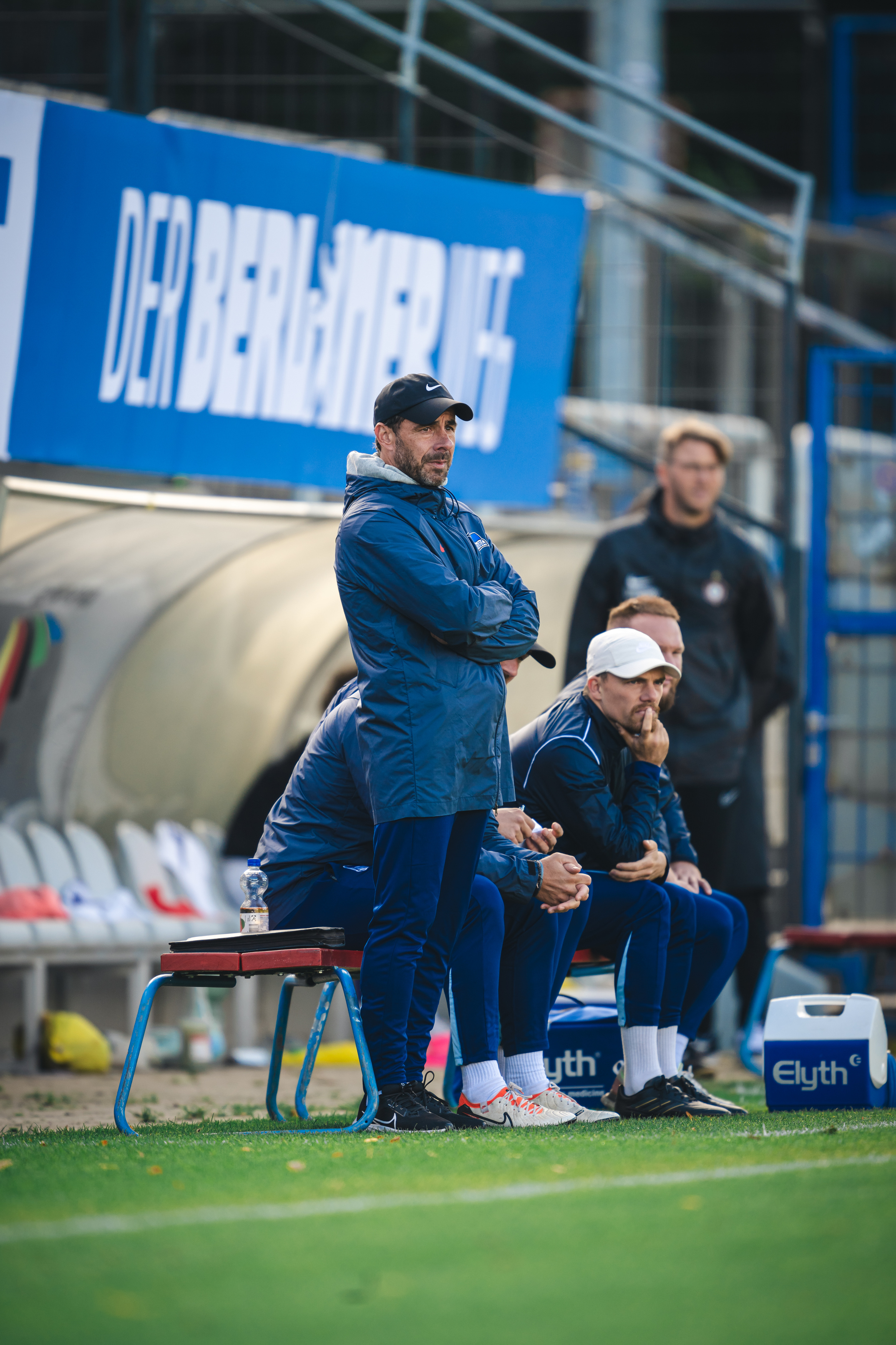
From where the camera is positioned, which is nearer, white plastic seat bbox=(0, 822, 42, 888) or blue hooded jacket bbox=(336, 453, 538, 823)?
blue hooded jacket bbox=(336, 453, 538, 823)

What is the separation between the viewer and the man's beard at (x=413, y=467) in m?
4.72

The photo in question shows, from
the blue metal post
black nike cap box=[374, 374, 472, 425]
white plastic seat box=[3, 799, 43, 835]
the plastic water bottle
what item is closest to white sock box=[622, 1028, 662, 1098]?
the plastic water bottle

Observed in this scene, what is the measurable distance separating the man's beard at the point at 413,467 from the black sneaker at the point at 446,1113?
1519 mm

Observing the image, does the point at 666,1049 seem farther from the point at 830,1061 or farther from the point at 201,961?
the point at 201,961

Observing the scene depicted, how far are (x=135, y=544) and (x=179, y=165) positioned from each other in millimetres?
2565

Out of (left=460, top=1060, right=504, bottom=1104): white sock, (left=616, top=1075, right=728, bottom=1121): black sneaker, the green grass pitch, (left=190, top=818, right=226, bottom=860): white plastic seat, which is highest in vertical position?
(left=190, top=818, right=226, bottom=860): white plastic seat

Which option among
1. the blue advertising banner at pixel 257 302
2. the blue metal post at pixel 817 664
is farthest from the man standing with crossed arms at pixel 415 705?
the blue metal post at pixel 817 664

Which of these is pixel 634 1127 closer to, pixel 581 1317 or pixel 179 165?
pixel 581 1317

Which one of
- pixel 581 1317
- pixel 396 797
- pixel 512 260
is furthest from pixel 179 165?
pixel 581 1317

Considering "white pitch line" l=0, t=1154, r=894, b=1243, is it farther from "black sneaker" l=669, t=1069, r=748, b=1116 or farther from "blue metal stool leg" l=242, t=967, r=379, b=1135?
"black sneaker" l=669, t=1069, r=748, b=1116

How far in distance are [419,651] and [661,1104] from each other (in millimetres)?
1370

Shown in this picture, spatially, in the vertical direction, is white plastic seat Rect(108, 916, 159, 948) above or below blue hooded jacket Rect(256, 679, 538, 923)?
below

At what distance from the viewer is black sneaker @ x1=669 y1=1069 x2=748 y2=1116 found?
4.98 meters

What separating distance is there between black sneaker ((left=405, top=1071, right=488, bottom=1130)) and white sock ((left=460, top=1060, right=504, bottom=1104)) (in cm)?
5
